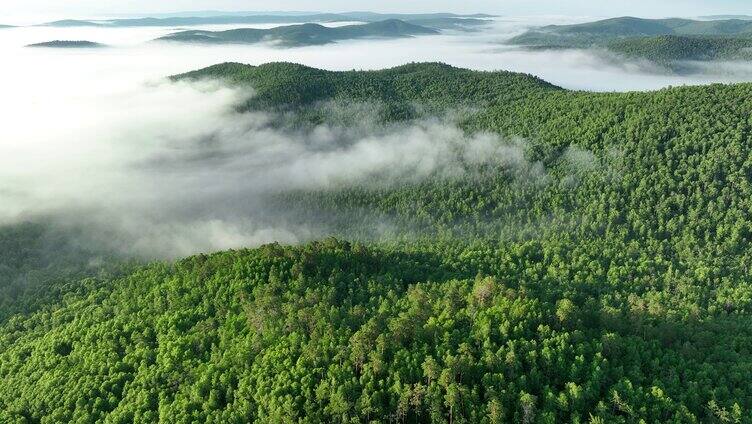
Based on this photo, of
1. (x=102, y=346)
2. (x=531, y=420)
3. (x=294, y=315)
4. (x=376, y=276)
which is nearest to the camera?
(x=531, y=420)

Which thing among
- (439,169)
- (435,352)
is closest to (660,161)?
(439,169)

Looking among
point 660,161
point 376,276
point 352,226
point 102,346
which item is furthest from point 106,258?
point 660,161

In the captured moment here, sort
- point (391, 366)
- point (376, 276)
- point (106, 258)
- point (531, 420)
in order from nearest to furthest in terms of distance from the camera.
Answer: point (531, 420)
point (391, 366)
point (376, 276)
point (106, 258)

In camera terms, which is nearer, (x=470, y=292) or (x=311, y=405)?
(x=311, y=405)

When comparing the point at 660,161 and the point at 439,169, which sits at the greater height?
the point at 660,161

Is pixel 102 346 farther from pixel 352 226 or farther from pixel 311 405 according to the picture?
→ pixel 352 226

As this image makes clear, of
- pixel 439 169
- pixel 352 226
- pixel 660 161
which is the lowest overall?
pixel 352 226

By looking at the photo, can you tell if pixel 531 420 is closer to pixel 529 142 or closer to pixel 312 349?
pixel 312 349
